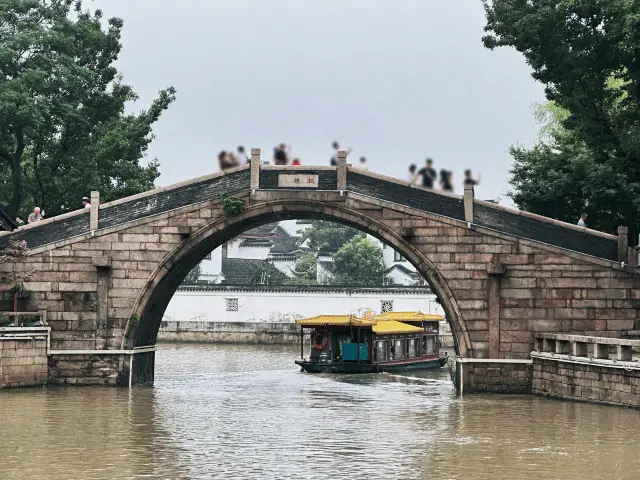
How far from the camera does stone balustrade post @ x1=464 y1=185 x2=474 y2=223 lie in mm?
24453

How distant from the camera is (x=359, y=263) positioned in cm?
6038

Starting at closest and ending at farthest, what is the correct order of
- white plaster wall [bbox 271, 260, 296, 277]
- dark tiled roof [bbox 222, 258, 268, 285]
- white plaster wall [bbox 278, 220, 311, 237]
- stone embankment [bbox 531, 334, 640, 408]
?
stone embankment [bbox 531, 334, 640, 408] → dark tiled roof [bbox 222, 258, 268, 285] → white plaster wall [bbox 271, 260, 296, 277] → white plaster wall [bbox 278, 220, 311, 237]

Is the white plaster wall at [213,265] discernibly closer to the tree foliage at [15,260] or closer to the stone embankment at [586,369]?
the tree foliage at [15,260]

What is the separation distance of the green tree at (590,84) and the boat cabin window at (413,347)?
6546mm

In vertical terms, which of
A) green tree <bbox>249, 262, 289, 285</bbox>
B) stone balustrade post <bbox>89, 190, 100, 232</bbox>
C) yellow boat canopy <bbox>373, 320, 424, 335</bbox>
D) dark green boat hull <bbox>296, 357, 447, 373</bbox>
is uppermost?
green tree <bbox>249, 262, 289, 285</bbox>

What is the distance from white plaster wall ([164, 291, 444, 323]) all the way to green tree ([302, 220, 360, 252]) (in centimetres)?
1977

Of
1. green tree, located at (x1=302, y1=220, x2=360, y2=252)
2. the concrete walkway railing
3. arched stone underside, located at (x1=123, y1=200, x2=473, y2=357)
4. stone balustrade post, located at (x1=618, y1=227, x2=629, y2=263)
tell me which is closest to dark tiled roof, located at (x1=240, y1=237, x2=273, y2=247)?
green tree, located at (x1=302, y1=220, x2=360, y2=252)

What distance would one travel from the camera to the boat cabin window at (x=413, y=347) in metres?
33.7

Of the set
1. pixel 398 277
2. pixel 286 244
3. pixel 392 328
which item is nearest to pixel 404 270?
pixel 398 277

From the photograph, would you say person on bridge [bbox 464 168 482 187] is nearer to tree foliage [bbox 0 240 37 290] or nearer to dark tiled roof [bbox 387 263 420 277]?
tree foliage [bbox 0 240 37 290]

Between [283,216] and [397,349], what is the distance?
27.4 ft

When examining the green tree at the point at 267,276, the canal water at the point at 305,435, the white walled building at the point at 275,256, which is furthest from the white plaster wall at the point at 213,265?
the canal water at the point at 305,435

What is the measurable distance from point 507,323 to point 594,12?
671cm

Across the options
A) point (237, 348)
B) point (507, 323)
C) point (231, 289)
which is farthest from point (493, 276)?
point (231, 289)
